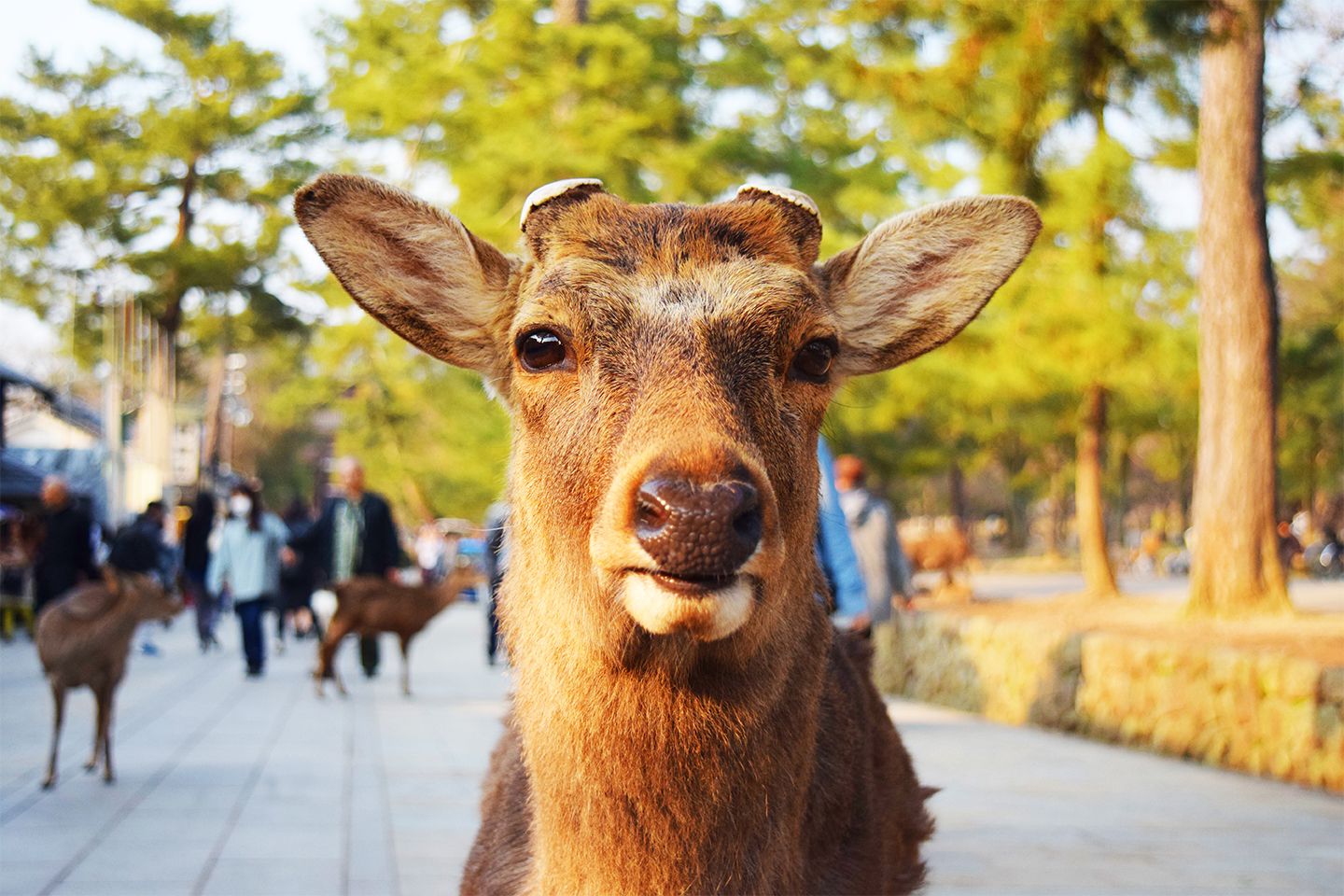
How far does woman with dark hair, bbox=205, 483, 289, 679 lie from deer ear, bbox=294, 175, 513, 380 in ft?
42.3

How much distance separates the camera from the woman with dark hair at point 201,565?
64.7 feet

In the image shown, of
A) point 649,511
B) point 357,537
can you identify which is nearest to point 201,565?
point 357,537

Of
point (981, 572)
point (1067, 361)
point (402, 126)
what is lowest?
point (981, 572)

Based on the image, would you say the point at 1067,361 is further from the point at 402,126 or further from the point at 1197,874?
the point at 1197,874

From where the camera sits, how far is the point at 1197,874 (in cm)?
677

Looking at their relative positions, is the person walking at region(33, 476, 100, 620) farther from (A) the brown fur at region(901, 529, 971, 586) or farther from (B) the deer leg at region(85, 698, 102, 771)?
(A) the brown fur at region(901, 529, 971, 586)

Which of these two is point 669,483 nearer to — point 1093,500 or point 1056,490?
point 1093,500

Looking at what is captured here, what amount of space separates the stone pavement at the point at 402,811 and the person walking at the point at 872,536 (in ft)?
4.03

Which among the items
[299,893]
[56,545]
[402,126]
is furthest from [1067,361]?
[299,893]

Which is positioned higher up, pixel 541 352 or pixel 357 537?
pixel 541 352

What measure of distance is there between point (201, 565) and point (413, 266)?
17.4 metres

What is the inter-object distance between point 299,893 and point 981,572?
40.6 metres

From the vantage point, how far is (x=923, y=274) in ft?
12.2

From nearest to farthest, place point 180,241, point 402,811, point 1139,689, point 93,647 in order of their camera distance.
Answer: point 402,811, point 93,647, point 1139,689, point 180,241
